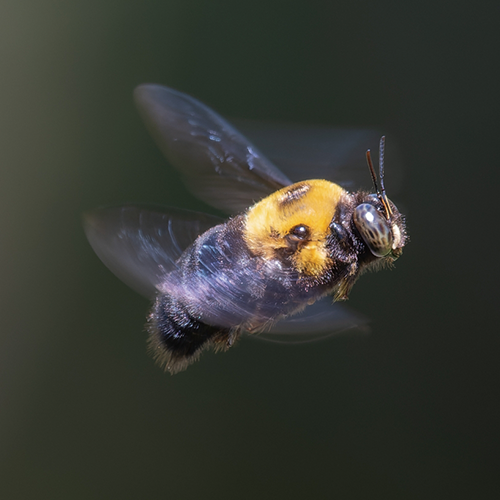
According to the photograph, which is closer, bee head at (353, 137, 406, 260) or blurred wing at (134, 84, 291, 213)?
bee head at (353, 137, 406, 260)

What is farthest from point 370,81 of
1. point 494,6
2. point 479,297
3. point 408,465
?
point 408,465

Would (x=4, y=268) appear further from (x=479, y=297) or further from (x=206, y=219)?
(x=479, y=297)

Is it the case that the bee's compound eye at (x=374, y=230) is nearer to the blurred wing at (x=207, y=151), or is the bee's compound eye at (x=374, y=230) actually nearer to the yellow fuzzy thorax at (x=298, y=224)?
the yellow fuzzy thorax at (x=298, y=224)

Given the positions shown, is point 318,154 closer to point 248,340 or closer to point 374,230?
point 374,230

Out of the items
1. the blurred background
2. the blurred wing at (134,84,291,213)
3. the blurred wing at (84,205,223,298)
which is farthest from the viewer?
the blurred background

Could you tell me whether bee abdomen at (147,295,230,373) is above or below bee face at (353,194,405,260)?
below

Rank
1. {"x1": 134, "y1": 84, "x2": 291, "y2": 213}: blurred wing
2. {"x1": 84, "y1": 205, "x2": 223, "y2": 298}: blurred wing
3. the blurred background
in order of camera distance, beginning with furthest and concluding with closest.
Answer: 1. the blurred background
2. {"x1": 134, "y1": 84, "x2": 291, "y2": 213}: blurred wing
3. {"x1": 84, "y1": 205, "x2": 223, "y2": 298}: blurred wing

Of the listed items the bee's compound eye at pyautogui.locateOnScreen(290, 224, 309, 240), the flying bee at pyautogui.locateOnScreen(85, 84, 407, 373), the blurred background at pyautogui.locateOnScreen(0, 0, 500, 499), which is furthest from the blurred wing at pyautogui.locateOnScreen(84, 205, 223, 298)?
the blurred background at pyautogui.locateOnScreen(0, 0, 500, 499)

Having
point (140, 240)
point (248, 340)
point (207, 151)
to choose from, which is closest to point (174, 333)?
point (140, 240)

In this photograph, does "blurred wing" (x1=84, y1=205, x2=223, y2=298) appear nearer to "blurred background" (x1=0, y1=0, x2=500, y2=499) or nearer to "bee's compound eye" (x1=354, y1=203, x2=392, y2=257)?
"bee's compound eye" (x1=354, y1=203, x2=392, y2=257)

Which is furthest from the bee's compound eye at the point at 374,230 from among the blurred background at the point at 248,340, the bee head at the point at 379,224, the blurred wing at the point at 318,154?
the blurred background at the point at 248,340
